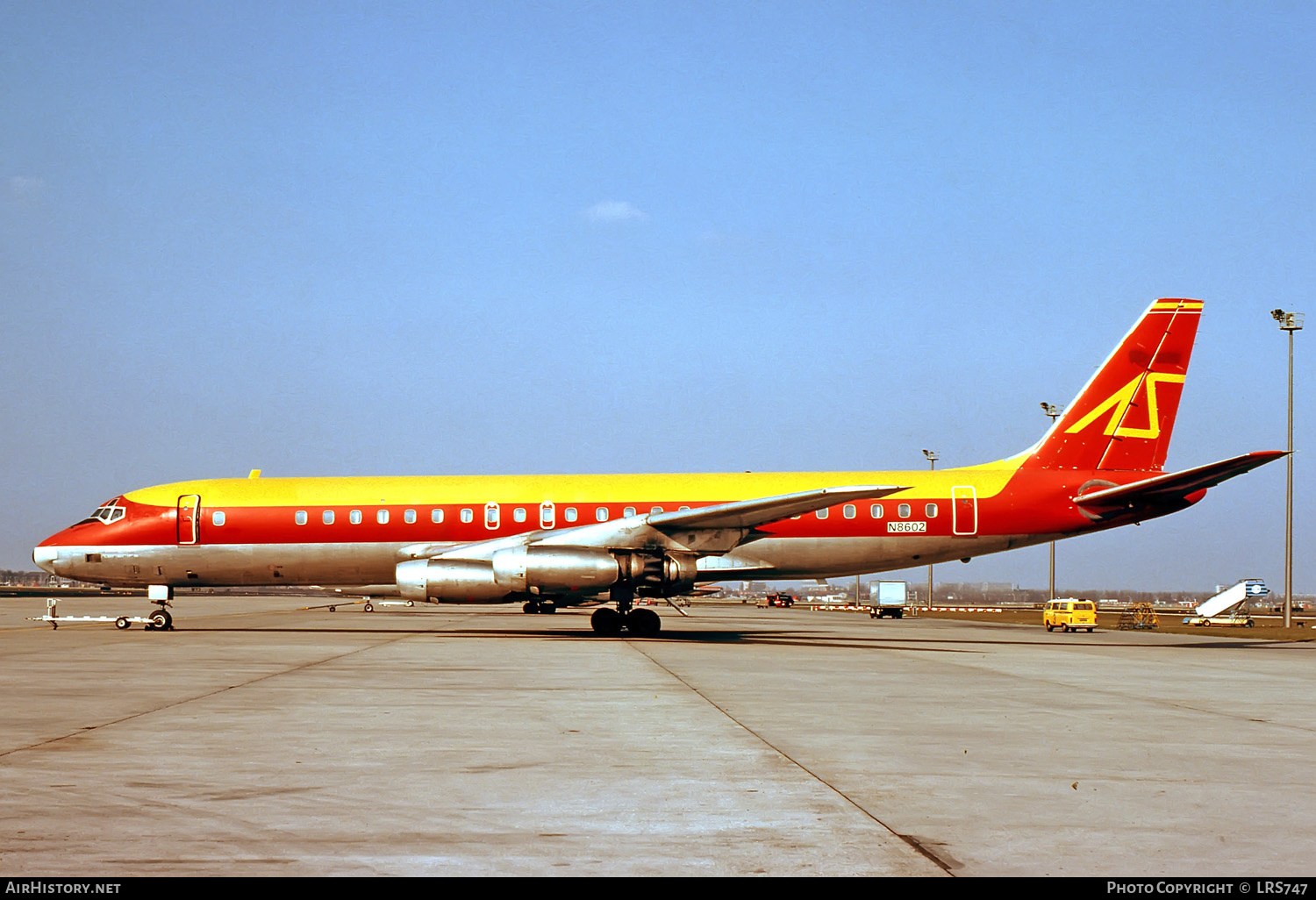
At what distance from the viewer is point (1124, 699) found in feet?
43.1

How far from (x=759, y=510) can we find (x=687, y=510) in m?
2.17

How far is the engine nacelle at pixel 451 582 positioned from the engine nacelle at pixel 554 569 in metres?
0.31

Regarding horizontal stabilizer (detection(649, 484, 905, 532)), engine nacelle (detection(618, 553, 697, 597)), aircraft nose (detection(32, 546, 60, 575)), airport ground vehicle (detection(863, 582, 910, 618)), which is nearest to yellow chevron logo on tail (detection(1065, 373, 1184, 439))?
horizontal stabilizer (detection(649, 484, 905, 532))

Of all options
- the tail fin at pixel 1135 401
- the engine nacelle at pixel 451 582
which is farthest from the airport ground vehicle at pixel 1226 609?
the engine nacelle at pixel 451 582

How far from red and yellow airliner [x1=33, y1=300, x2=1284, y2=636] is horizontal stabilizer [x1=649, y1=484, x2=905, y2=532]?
702 millimetres

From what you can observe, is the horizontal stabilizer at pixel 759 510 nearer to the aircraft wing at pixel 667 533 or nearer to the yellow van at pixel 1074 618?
the aircraft wing at pixel 667 533

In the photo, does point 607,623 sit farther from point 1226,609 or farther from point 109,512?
point 1226,609

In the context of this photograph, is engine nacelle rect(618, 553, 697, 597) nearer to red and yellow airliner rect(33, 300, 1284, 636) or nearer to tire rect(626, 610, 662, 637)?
red and yellow airliner rect(33, 300, 1284, 636)

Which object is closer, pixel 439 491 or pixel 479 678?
pixel 479 678

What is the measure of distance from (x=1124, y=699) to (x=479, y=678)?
789cm

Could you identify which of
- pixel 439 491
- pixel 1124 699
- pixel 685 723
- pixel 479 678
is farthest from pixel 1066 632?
pixel 685 723

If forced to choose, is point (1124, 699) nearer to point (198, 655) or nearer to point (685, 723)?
point (685, 723)

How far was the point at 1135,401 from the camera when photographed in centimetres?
2781

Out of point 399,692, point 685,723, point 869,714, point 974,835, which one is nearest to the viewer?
point 974,835
